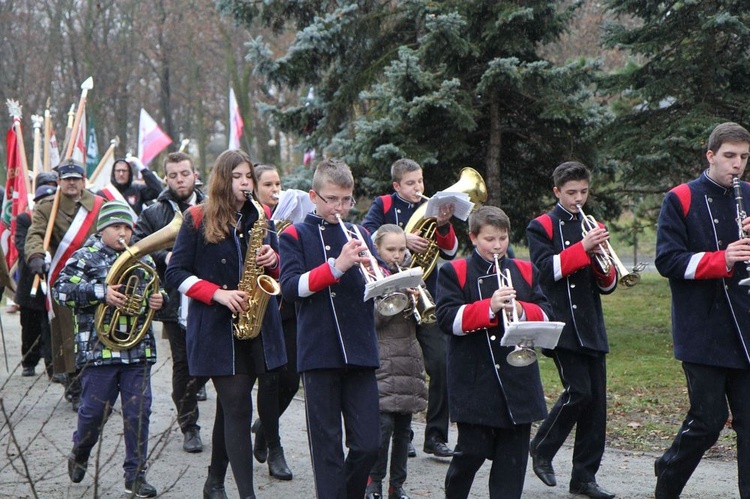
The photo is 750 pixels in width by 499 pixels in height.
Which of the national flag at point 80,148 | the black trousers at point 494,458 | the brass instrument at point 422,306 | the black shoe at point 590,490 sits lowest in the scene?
the black shoe at point 590,490

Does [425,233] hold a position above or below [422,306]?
above

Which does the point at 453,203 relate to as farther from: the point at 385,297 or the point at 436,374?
the point at 385,297

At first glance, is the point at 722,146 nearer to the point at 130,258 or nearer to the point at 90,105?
the point at 130,258

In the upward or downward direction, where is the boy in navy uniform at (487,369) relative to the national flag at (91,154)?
downward

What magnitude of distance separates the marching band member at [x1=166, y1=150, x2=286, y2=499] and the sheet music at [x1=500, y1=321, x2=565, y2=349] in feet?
4.75

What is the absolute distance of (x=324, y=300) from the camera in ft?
17.5

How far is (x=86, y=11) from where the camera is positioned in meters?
36.4

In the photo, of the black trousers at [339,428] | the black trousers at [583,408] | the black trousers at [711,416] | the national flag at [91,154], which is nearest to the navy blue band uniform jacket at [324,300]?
the black trousers at [339,428]

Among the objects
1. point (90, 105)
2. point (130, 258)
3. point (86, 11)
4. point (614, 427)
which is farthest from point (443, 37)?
point (86, 11)

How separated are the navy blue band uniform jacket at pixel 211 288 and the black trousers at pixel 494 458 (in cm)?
113

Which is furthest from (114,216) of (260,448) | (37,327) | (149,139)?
(149,139)

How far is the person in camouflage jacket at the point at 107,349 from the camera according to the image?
6328mm

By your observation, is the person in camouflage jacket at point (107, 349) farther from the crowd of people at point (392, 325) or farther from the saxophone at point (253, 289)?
the saxophone at point (253, 289)

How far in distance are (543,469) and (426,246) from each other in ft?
5.59
